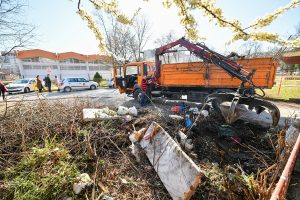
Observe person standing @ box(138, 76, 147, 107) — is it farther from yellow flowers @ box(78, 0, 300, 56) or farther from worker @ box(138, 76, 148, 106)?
yellow flowers @ box(78, 0, 300, 56)

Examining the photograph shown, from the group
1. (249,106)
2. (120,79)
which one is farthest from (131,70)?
(249,106)

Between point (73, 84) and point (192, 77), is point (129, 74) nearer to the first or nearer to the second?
point (192, 77)

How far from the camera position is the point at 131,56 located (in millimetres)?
28562

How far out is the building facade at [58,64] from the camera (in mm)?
33812

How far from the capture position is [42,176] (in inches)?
90.3

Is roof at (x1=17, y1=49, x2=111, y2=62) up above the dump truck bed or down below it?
above

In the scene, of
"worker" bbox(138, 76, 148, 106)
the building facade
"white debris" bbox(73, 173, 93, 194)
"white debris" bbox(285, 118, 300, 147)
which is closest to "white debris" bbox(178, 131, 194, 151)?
"white debris" bbox(285, 118, 300, 147)

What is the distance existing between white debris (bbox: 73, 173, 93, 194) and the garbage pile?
0.01 metres

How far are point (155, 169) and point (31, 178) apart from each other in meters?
1.90

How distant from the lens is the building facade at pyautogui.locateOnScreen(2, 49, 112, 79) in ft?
111

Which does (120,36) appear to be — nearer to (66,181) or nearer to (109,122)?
(109,122)

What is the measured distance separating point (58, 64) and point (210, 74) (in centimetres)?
4039

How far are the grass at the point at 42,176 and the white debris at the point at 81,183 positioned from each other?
84 millimetres

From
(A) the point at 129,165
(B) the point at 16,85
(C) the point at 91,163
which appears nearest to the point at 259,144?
(A) the point at 129,165
